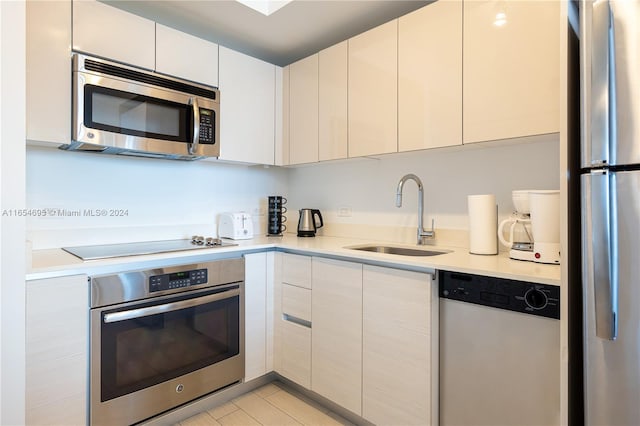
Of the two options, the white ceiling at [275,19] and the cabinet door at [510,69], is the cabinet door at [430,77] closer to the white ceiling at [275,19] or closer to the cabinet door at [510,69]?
the cabinet door at [510,69]

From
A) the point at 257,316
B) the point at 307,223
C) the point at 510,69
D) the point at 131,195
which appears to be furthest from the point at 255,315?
the point at 510,69

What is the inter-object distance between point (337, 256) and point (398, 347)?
0.50 metres

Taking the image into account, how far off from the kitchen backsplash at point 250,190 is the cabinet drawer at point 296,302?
64 centimetres

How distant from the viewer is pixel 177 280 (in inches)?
67.6

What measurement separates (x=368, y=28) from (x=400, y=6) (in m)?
0.29

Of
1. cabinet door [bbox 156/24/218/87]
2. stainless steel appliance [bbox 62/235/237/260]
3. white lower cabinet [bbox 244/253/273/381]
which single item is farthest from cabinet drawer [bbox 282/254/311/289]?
cabinet door [bbox 156/24/218/87]

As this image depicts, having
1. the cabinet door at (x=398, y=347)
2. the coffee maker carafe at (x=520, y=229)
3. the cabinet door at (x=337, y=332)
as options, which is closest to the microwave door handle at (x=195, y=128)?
the cabinet door at (x=337, y=332)

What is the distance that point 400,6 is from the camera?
74.7 inches

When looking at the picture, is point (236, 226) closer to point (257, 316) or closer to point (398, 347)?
point (257, 316)

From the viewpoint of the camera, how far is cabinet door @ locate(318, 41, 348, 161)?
6.97 feet

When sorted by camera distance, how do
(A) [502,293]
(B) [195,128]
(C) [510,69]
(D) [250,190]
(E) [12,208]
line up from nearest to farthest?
(E) [12,208] → (A) [502,293] → (C) [510,69] → (B) [195,128] → (D) [250,190]

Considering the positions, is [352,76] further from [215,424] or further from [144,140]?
[215,424]

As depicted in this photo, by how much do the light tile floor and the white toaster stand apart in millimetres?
963

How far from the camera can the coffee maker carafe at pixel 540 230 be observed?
4.48ft
